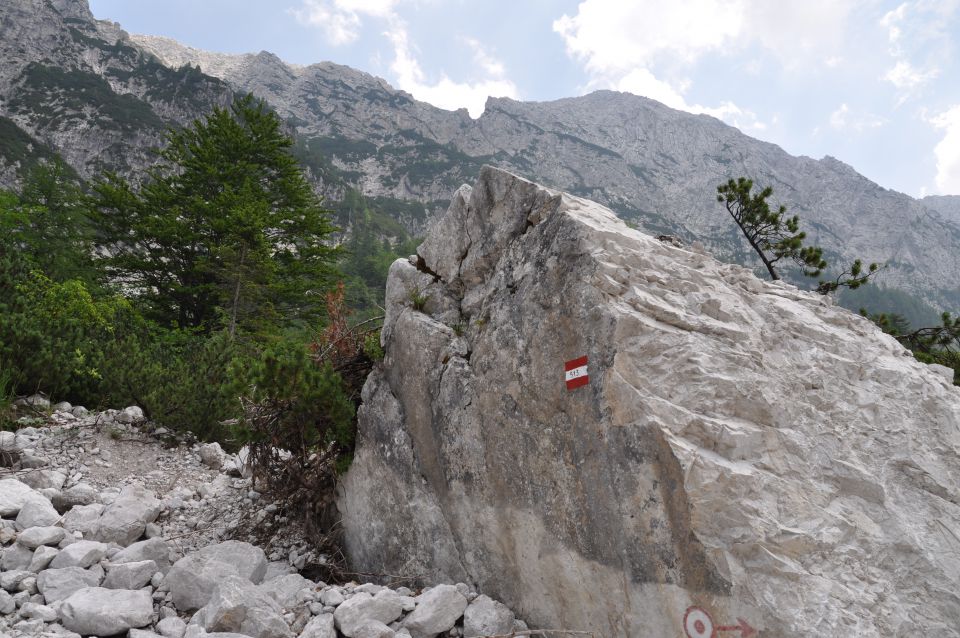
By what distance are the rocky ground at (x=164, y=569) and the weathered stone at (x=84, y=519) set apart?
0.01 meters

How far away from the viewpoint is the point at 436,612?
12.3ft

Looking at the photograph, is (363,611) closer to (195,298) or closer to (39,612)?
(39,612)

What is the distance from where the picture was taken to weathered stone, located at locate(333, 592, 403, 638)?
142 inches

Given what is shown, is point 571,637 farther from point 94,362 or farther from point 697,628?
point 94,362

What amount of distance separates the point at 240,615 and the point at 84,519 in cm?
261

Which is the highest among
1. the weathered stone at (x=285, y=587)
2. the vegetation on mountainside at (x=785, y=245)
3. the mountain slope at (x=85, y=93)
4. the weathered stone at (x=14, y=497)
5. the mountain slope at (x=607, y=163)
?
the mountain slope at (x=607, y=163)

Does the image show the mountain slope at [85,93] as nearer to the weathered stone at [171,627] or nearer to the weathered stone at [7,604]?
the weathered stone at [7,604]

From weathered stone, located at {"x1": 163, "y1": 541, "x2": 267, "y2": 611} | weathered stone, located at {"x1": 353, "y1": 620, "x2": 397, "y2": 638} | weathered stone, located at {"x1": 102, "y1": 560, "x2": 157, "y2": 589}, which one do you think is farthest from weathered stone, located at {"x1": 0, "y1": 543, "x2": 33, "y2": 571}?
weathered stone, located at {"x1": 353, "y1": 620, "x2": 397, "y2": 638}

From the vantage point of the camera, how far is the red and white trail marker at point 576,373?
368 cm

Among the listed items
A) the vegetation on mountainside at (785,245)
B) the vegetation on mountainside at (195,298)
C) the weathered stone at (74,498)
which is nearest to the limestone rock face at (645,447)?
the vegetation on mountainside at (195,298)

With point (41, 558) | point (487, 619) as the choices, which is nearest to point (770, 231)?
point (487, 619)

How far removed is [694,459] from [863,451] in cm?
157

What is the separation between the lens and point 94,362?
845cm

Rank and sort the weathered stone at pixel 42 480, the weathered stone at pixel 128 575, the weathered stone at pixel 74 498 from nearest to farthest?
the weathered stone at pixel 128 575
the weathered stone at pixel 74 498
the weathered stone at pixel 42 480
